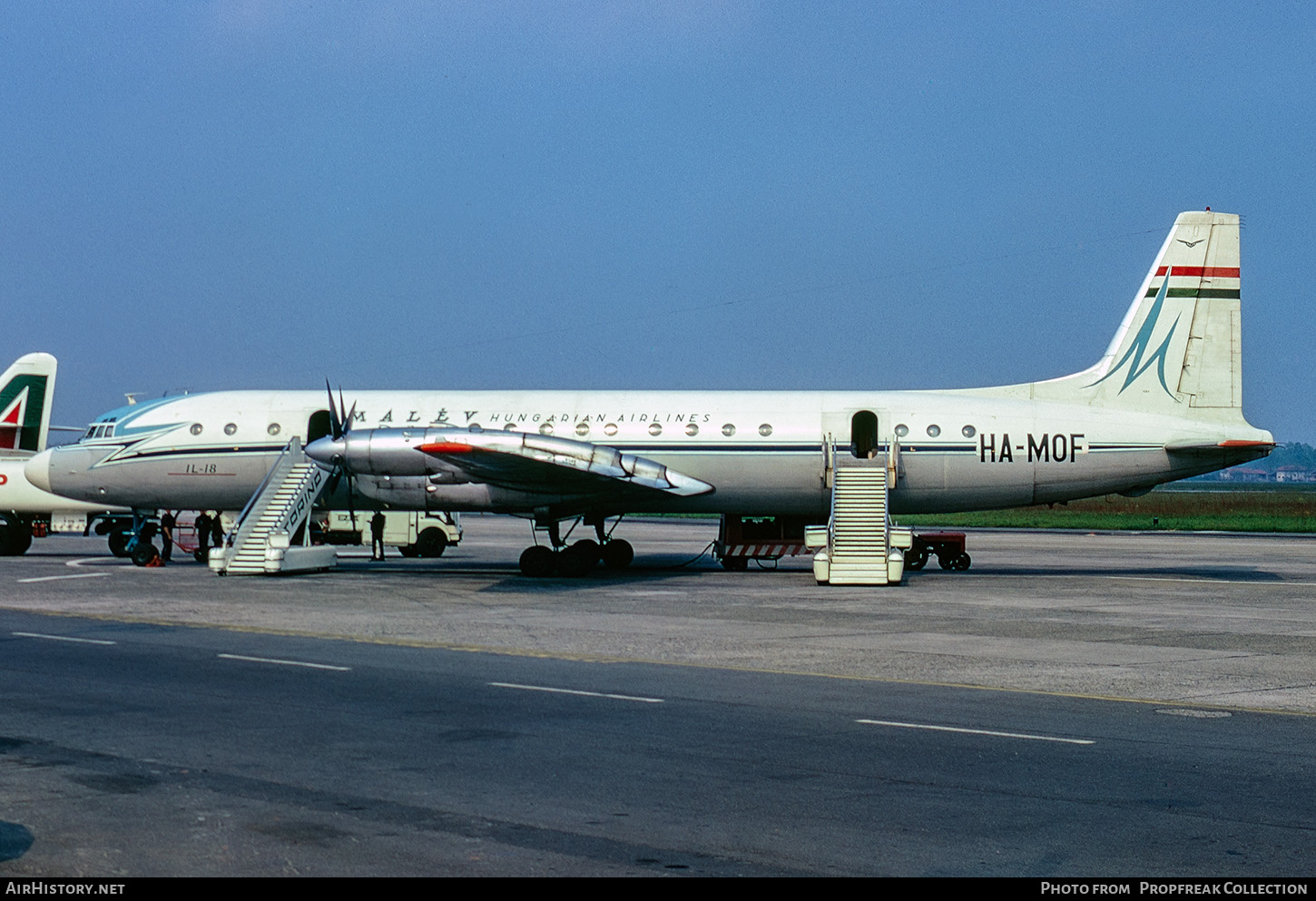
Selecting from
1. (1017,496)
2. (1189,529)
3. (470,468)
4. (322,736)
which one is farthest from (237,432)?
(1189,529)

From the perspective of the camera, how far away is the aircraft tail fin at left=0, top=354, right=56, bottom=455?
4316 centimetres

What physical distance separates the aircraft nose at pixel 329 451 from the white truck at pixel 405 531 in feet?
28.7

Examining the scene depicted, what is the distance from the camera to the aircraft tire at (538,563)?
30.5 metres

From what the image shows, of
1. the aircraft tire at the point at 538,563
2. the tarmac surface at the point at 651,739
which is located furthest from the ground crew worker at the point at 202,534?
the tarmac surface at the point at 651,739

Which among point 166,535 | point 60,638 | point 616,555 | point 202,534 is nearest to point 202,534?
point 202,534

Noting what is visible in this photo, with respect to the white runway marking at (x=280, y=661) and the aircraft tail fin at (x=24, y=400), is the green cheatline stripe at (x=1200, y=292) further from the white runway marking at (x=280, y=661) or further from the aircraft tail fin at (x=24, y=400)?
the aircraft tail fin at (x=24, y=400)

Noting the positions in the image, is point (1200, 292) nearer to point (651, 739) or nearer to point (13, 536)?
point (651, 739)

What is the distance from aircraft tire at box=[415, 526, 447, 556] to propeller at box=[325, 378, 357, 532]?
6.64m

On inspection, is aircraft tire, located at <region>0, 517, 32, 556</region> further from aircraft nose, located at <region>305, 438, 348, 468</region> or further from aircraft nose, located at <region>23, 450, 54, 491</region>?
aircraft nose, located at <region>305, 438, 348, 468</region>

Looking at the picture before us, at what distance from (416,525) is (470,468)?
1196cm

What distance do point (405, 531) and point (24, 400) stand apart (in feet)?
46.9

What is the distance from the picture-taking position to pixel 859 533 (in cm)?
2923

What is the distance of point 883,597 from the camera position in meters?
25.3
